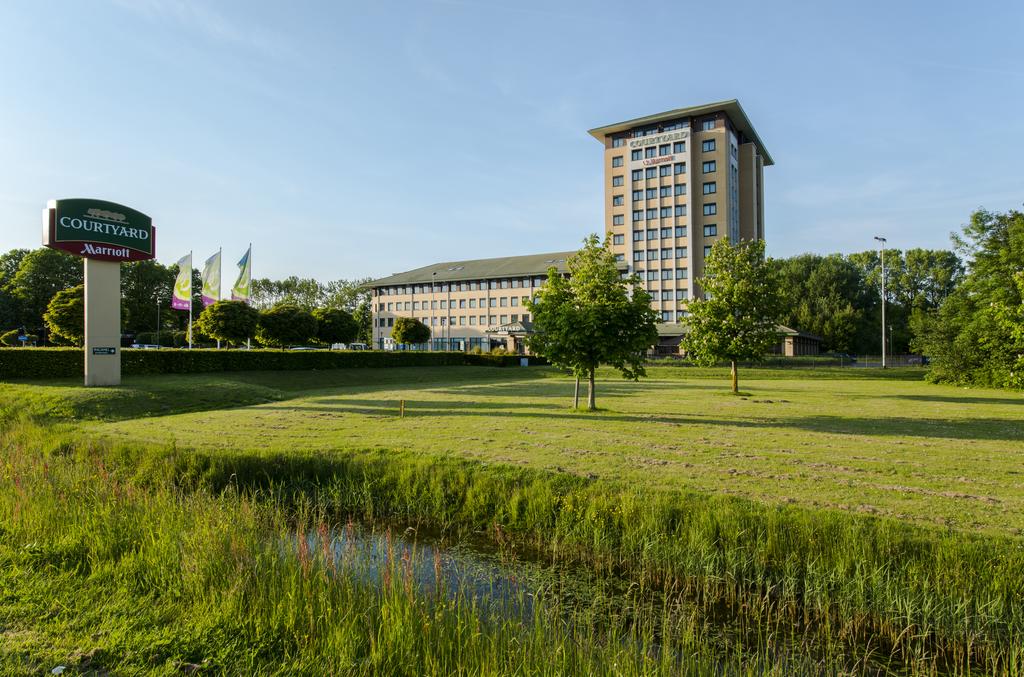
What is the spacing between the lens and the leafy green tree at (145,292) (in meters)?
86.6

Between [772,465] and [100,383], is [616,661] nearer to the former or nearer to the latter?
[772,465]

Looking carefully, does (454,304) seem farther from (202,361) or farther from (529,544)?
(529,544)

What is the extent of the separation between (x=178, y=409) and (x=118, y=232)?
1053 cm

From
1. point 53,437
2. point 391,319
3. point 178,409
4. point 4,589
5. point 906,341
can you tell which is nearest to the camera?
point 4,589

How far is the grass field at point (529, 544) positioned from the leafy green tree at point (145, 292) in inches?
3336

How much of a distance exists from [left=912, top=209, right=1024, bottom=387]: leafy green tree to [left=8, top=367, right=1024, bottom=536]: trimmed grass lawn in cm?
577

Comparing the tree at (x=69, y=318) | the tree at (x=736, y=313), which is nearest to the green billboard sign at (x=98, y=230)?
the tree at (x=69, y=318)

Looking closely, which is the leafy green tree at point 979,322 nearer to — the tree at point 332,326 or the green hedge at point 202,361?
the green hedge at point 202,361

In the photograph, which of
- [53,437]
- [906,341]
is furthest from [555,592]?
[906,341]

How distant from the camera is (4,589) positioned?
5.18 m

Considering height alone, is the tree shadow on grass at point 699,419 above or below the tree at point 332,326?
below

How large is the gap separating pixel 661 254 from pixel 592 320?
2704 inches

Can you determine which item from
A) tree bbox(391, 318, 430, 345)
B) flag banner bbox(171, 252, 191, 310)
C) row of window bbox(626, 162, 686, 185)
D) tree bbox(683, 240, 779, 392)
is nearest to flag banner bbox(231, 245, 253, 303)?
flag banner bbox(171, 252, 191, 310)

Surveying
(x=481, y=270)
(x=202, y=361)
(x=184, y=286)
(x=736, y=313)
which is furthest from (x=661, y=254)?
(x=202, y=361)
